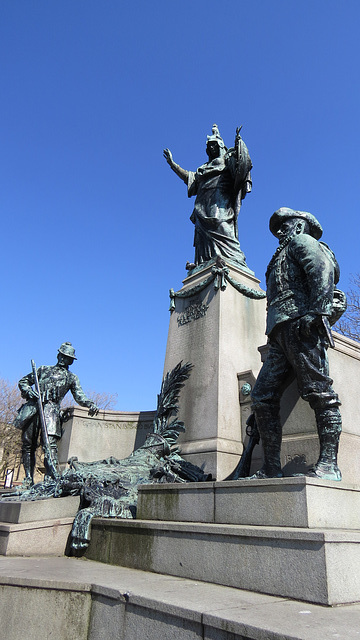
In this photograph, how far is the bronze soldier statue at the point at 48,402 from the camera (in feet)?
33.2

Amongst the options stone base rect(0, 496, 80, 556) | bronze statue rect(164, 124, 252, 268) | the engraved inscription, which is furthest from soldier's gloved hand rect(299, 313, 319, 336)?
bronze statue rect(164, 124, 252, 268)

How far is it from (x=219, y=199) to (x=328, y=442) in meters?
7.45

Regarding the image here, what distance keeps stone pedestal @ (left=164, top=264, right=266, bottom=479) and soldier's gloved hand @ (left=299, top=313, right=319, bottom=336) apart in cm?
345

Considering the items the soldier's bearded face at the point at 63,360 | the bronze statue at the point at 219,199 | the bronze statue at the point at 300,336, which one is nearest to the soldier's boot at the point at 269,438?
the bronze statue at the point at 300,336

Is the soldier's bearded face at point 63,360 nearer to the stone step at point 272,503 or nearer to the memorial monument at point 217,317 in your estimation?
the memorial monument at point 217,317

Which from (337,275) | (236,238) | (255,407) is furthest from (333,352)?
(236,238)

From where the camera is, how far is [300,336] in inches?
191

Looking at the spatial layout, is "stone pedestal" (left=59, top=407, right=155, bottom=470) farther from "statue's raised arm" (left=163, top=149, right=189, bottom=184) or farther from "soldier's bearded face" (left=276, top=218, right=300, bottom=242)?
"soldier's bearded face" (left=276, top=218, right=300, bottom=242)

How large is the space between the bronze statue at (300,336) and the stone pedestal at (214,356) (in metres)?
2.58

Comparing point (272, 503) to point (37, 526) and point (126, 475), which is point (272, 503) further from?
point (126, 475)

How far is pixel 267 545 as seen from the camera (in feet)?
11.4

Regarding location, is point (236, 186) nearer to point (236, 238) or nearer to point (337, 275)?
point (236, 238)

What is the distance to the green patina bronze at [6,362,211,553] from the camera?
562cm

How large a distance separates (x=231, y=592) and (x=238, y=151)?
8657 mm
